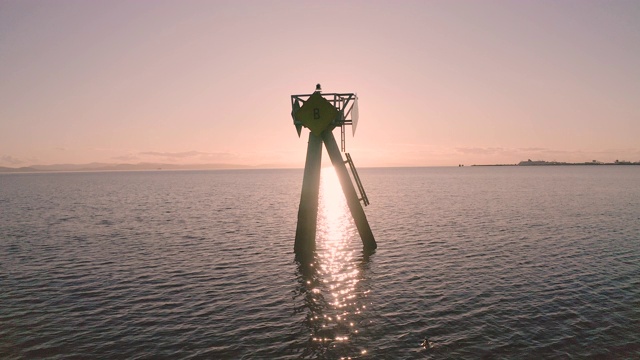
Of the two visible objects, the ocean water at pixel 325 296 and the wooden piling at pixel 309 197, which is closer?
the ocean water at pixel 325 296

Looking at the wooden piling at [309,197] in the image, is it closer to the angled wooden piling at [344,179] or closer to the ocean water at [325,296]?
the angled wooden piling at [344,179]

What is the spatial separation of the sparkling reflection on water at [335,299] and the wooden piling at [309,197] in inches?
43.5

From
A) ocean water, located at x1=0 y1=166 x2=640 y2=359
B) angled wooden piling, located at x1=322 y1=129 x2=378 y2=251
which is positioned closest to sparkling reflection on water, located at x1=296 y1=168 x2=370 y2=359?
ocean water, located at x1=0 y1=166 x2=640 y2=359

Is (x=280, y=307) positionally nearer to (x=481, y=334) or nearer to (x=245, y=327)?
(x=245, y=327)

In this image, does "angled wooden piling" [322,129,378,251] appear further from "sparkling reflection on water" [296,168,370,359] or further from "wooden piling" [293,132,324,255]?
"sparkling reflection on water" [296,168,370,359]

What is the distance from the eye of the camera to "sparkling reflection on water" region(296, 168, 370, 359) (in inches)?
437

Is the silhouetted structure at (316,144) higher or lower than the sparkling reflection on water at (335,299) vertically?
higher

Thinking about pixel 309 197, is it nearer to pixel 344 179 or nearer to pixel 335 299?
pixel 344 179

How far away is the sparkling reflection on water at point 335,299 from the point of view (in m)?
11.1

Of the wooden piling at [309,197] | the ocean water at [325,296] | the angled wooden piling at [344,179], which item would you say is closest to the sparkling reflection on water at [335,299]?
the ocean water at [325,296]

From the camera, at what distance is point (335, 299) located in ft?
49.4

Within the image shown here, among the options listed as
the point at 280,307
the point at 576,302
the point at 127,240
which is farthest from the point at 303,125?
the point at 127,240

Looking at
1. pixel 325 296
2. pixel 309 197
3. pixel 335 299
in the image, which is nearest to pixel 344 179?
pixel 309 197

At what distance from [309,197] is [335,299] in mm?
6606
